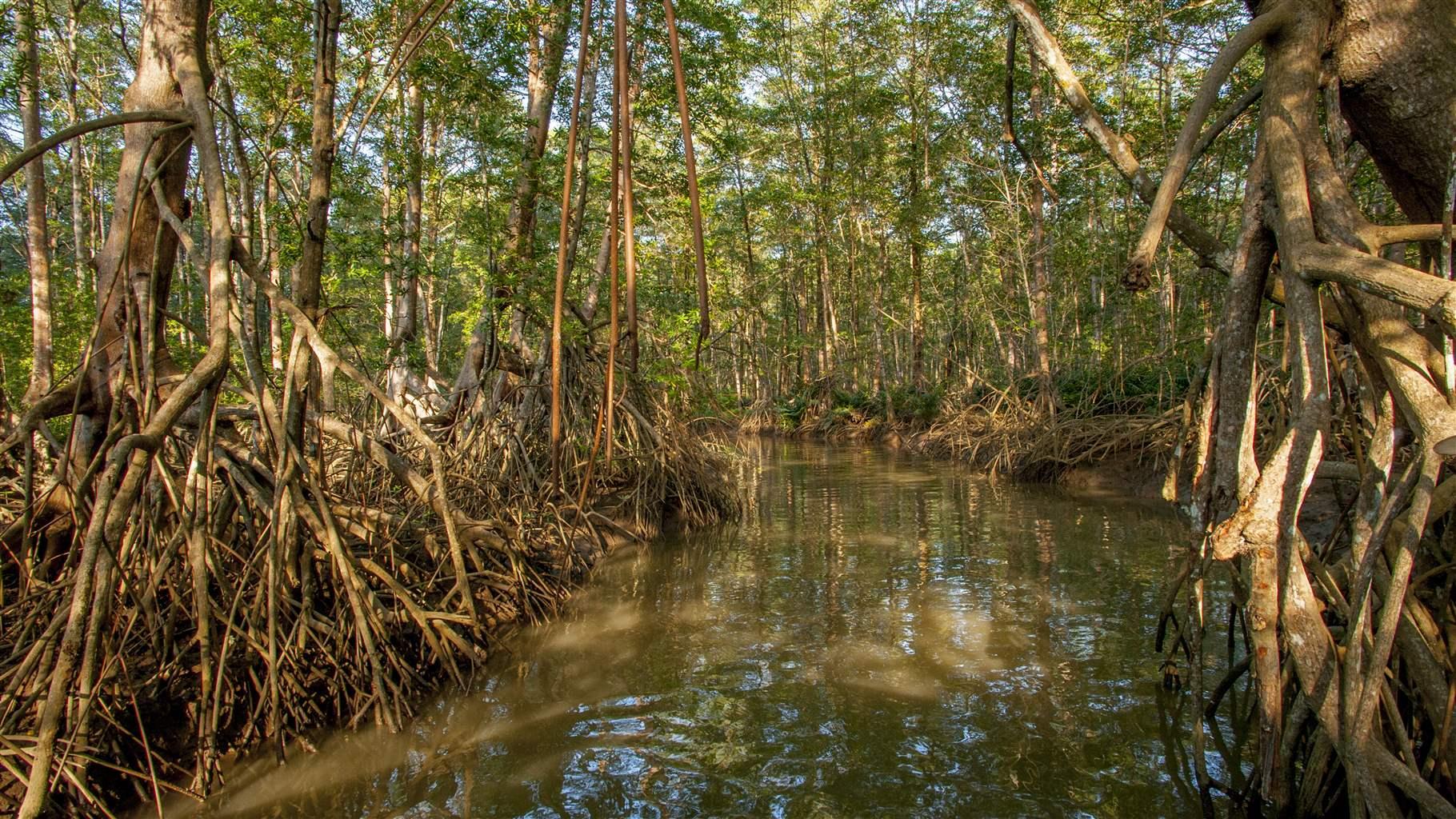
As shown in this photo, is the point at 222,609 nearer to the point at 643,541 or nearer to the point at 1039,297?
the point at 643,541

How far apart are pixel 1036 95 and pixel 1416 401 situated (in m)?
11.6

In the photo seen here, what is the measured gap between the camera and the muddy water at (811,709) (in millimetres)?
2615

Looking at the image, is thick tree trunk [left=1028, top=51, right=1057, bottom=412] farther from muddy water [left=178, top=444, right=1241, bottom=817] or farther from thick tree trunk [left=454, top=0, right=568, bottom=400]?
thick tree trunk [left=454, top=0, right=568, bottom=400]

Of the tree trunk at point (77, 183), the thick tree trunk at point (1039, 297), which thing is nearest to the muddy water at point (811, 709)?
the thick tree trunk at point (1039, 297)

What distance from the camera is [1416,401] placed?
5.61 ft

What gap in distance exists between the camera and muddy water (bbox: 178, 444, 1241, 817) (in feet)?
8.58

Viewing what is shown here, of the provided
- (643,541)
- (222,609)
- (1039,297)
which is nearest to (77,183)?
(643,541)

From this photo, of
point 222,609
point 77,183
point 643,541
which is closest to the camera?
point 222,609

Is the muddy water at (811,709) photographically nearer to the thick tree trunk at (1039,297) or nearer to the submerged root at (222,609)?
the submerged root at (222,609)

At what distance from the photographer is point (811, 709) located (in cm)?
329

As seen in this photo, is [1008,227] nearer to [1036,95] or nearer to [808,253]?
[1036,95]

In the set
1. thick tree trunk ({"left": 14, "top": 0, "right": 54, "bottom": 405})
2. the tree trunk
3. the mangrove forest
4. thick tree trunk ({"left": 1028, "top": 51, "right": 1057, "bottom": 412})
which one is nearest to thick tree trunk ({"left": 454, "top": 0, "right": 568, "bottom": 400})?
the mangrove forest

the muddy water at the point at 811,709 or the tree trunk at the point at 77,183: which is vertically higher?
the tree trunk at the point at 77,183

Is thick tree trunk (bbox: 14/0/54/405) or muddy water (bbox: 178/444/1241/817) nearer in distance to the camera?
muddy water (bbox: 178/444/1241/817)
